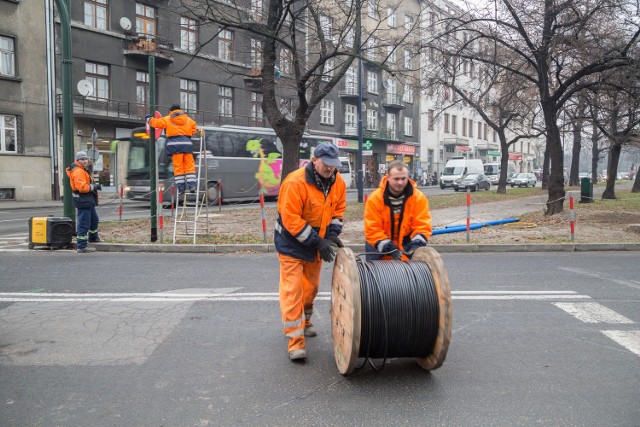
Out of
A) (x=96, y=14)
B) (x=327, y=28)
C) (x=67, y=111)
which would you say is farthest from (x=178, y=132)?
(x=96, y=14)

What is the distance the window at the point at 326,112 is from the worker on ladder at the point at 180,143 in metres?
34.3

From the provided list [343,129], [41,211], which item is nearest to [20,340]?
[41,211]

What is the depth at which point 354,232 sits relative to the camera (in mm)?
13789

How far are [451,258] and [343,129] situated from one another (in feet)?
126

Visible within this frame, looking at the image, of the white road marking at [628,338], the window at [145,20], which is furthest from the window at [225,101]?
the white road marking at [628,338]

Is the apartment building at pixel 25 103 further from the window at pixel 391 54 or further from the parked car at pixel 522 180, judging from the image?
the parked car at pixel 522 180

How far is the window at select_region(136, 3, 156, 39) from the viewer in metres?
31.0

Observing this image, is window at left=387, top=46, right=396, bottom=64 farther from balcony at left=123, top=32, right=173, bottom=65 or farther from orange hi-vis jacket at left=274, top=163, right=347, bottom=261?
balcony at left=123, top=32, right=173, bottom=65

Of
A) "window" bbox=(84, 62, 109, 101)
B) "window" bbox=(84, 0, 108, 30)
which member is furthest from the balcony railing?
"window" bbox=(84, 0, 108, 30)

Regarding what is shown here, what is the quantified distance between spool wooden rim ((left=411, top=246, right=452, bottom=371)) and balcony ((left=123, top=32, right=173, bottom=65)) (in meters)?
28.7

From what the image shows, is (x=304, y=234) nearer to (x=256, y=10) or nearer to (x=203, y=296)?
(x=203, y=296)

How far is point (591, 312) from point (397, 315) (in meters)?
3.17

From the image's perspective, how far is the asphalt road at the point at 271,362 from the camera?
362 centimetres

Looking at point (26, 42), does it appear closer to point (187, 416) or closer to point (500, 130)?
point (500, 130)
